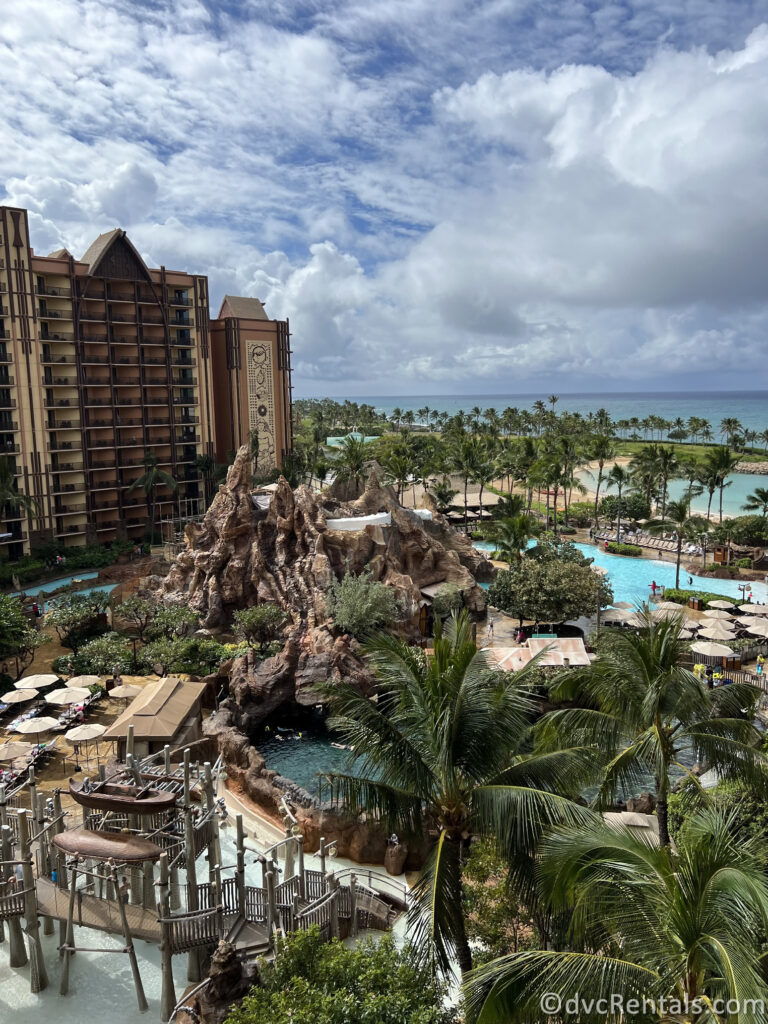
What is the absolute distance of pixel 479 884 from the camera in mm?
12344

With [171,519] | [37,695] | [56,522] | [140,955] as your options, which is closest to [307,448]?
[171,519]

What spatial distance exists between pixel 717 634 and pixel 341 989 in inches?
1122

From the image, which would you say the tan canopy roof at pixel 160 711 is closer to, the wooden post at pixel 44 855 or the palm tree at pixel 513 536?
the wooden post at pixel 44 855

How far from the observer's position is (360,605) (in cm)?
3209

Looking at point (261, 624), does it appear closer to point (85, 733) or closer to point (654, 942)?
point (85, 733)

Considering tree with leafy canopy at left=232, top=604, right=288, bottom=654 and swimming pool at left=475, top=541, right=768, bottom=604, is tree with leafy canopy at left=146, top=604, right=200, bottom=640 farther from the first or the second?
swimming pool at left=475, top=541, right=768, bottom=604

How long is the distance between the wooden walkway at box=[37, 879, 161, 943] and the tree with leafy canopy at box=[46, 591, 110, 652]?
2096cm

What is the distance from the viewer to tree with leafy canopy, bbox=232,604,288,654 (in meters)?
33.7

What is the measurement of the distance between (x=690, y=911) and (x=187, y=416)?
62.7 meters

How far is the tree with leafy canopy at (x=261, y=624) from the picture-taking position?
33.7m

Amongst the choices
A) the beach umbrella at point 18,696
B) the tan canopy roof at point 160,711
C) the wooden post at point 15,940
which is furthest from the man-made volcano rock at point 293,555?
the wooden post at point 15,940

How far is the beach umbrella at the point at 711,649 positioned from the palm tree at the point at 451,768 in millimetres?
21768

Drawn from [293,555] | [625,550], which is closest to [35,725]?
[293,555]

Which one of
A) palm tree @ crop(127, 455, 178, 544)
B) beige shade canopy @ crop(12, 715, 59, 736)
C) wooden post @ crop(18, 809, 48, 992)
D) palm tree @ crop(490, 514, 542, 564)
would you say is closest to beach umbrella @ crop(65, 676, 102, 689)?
beige shade canopy @ crop(12, 715, 59, 736)
